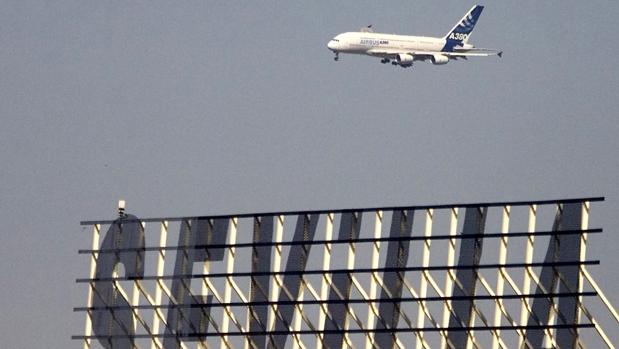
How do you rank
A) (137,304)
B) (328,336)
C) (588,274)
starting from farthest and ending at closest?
(137,304) → (328,336) → (588,274)

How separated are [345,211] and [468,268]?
726cm

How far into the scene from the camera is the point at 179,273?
3246 inches

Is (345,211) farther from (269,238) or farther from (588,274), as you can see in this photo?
(588,274)

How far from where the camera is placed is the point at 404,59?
189 m

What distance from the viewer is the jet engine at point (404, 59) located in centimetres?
18888

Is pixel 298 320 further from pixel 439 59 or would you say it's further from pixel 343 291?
pixel 439 59

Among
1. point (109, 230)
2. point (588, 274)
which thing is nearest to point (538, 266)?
point (588, 274)

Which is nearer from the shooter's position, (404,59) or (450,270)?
(450,270)

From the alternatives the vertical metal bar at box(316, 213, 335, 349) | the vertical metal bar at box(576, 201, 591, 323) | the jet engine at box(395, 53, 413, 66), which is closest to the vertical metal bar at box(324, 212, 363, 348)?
the vertical metal bar at box(316, 213, 335, 349)

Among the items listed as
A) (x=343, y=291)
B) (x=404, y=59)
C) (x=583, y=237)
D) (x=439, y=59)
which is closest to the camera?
(x=583, y=237)

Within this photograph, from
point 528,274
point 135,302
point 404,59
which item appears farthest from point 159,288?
point 404,59

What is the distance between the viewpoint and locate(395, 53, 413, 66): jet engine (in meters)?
189

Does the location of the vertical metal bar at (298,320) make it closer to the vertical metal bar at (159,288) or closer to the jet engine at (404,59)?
the vertical metal bar at (159,288)

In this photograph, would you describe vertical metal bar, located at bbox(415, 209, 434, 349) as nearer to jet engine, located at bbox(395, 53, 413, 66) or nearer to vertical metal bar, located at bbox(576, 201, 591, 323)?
vertical metal bar, located at bbox(576, 201, 591, 323)
